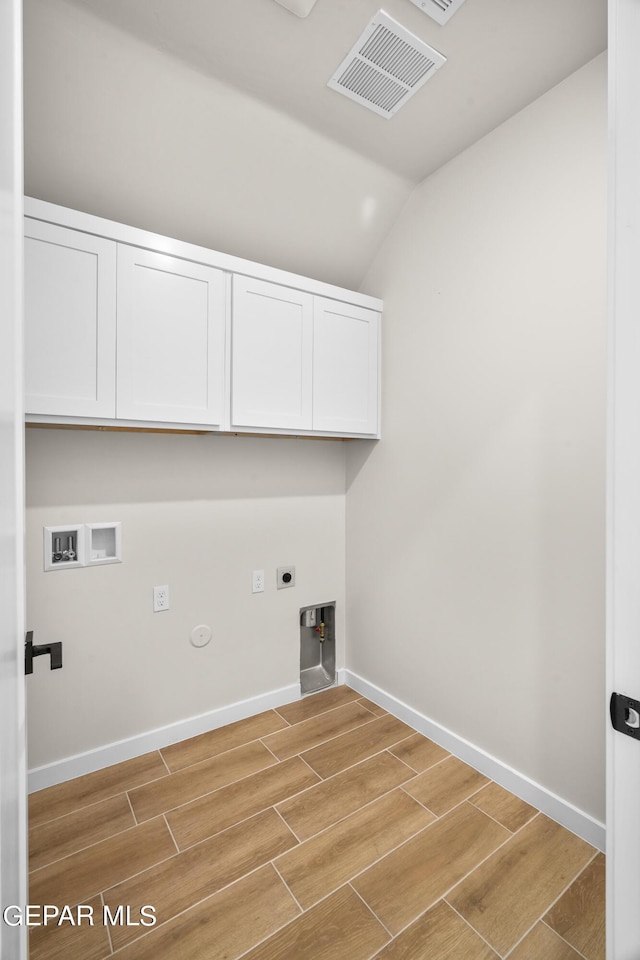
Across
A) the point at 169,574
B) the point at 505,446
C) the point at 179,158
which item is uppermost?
the point at 179,158

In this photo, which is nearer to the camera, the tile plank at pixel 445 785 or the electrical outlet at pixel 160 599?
the tile plank at pixel 445 785

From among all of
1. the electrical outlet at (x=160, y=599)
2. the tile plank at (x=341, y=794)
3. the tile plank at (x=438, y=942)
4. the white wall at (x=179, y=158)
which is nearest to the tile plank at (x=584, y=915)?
the tile plank at (x=438, y=942)

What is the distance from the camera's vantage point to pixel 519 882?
1.54 meters

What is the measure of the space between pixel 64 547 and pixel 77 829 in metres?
1.07

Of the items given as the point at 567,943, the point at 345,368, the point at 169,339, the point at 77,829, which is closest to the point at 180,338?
the point at 169,339

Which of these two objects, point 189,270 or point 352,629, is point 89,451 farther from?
point 352,629

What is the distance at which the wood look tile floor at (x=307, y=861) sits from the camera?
1351mm

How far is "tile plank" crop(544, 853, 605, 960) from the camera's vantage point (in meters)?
1.34

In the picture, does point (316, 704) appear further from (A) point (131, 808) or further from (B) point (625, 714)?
(B) point (625, 714)

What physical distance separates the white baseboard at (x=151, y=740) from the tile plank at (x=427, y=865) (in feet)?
3.50

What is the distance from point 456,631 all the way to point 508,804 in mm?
688

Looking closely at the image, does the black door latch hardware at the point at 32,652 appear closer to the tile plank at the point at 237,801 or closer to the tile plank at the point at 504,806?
the tile plank at the point at 237,801

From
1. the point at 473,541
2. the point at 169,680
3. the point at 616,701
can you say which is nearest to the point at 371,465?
the point at 473,541

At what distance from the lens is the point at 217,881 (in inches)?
60.6
